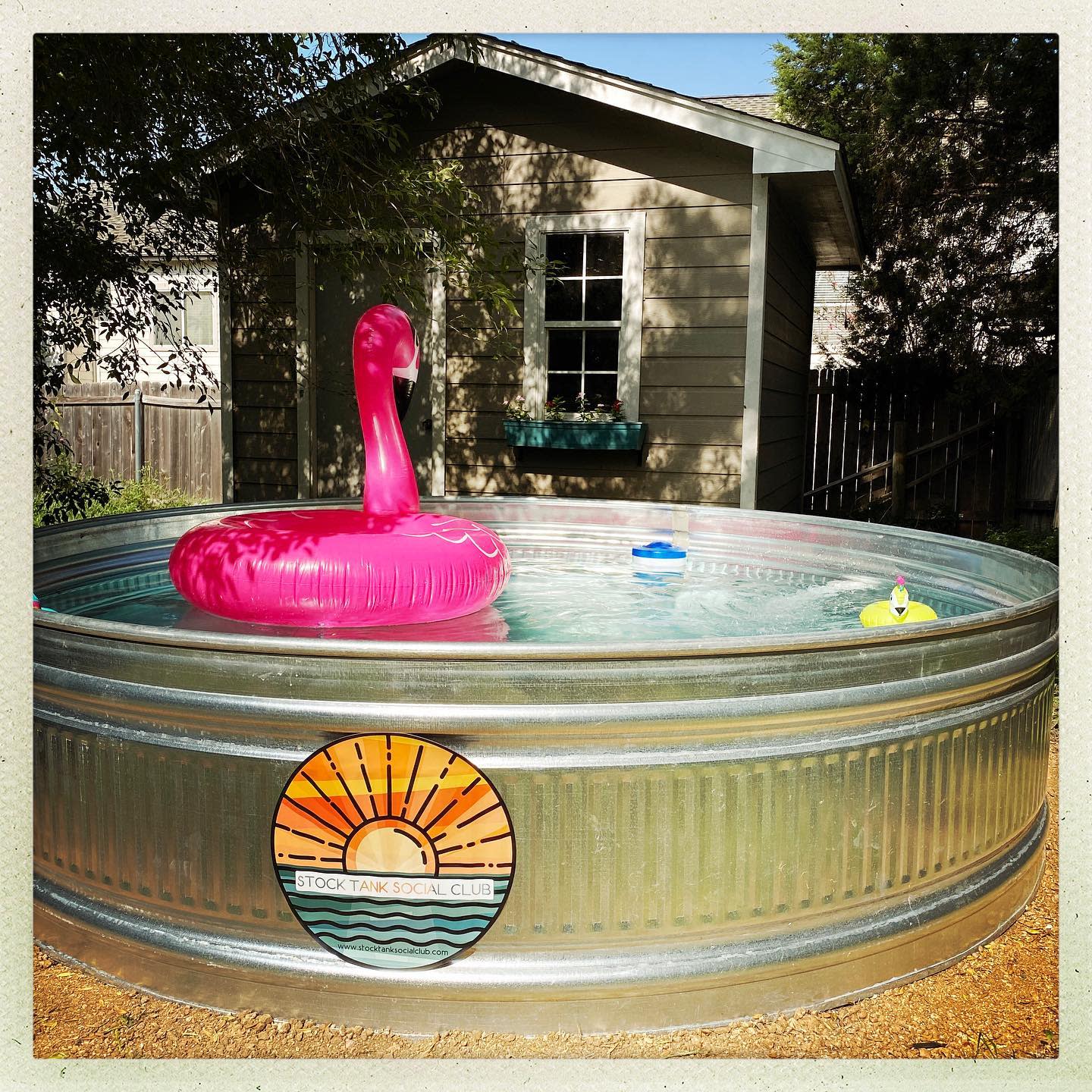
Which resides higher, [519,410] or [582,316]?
[582,316]

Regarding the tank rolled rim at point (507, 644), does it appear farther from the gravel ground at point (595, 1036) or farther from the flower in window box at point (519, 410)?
the flower in window box at point (519, 410)

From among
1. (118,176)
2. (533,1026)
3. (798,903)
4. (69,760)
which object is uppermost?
(118,176)

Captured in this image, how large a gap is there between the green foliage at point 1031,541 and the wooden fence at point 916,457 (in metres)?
2.24

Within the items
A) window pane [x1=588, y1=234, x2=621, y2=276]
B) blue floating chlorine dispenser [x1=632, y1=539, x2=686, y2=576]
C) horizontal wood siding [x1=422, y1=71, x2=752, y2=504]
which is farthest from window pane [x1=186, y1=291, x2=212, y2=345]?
blue floating chlorine dispenser [x1=632, y1=539, x2=686, y2=576]

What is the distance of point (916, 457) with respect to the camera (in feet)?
36.8

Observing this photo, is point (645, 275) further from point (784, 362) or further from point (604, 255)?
point (784, 362)

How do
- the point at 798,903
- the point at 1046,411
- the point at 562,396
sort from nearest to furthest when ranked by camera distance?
the point at 798,903 < the point at 562,396 < the point at 1046,411

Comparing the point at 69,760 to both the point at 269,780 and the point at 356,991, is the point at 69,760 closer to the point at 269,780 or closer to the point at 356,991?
the point at 269,780

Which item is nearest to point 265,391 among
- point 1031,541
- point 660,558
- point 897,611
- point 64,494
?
point 64,494

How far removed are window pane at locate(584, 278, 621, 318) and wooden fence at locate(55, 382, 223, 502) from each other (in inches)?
246

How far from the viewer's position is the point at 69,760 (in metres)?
2.17

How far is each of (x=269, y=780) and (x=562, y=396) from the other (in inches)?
215

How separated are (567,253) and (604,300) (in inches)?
17.7

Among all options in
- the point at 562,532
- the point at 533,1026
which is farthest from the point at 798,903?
the point at 562,532
